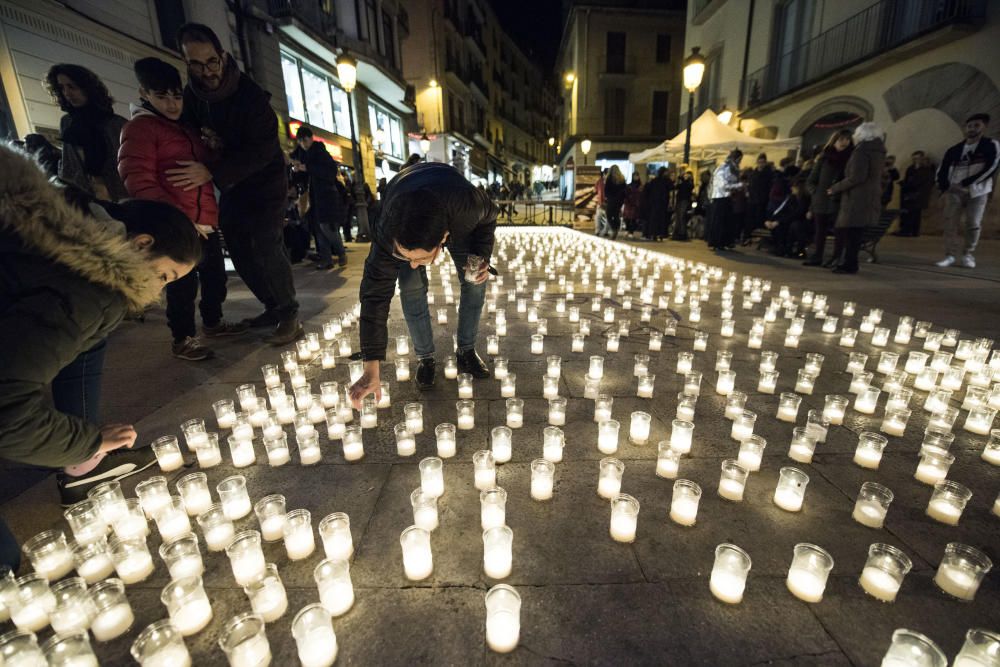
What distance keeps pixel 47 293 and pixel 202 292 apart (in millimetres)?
3431

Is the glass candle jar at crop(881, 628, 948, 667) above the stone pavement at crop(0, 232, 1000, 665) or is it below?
above

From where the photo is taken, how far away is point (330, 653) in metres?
1.46

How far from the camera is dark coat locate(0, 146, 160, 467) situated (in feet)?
4.88

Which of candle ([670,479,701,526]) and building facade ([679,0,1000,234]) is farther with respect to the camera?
building facade ([679,0,1000,234])

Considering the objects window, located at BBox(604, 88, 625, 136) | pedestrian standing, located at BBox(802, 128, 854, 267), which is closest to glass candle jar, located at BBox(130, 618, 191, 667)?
pedestrian standing, located at BBox(802, 128, 854, 267)

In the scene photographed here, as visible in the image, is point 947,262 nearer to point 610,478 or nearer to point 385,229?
point 610,478

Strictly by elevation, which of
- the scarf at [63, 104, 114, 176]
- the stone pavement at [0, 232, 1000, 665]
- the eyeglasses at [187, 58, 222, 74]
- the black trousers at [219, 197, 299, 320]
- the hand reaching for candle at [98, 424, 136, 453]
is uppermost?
the eyeglasses at [187, 58, 222, 74]

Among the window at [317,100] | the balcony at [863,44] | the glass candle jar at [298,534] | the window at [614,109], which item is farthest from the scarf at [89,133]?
the window at [614,109]

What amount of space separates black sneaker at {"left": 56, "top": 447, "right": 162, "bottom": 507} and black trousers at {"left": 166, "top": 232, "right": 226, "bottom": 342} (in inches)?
71.9

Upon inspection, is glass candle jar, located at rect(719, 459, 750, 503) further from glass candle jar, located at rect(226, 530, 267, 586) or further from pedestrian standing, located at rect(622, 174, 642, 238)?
pedestrian standing, located at rect(622, 174, 642, 238)

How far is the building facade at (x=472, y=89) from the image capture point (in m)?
32.5

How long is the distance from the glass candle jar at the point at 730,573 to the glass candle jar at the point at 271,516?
179 cm

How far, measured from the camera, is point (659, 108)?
36531 millimetres

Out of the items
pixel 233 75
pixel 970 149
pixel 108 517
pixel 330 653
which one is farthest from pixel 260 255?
pixel 970 149
